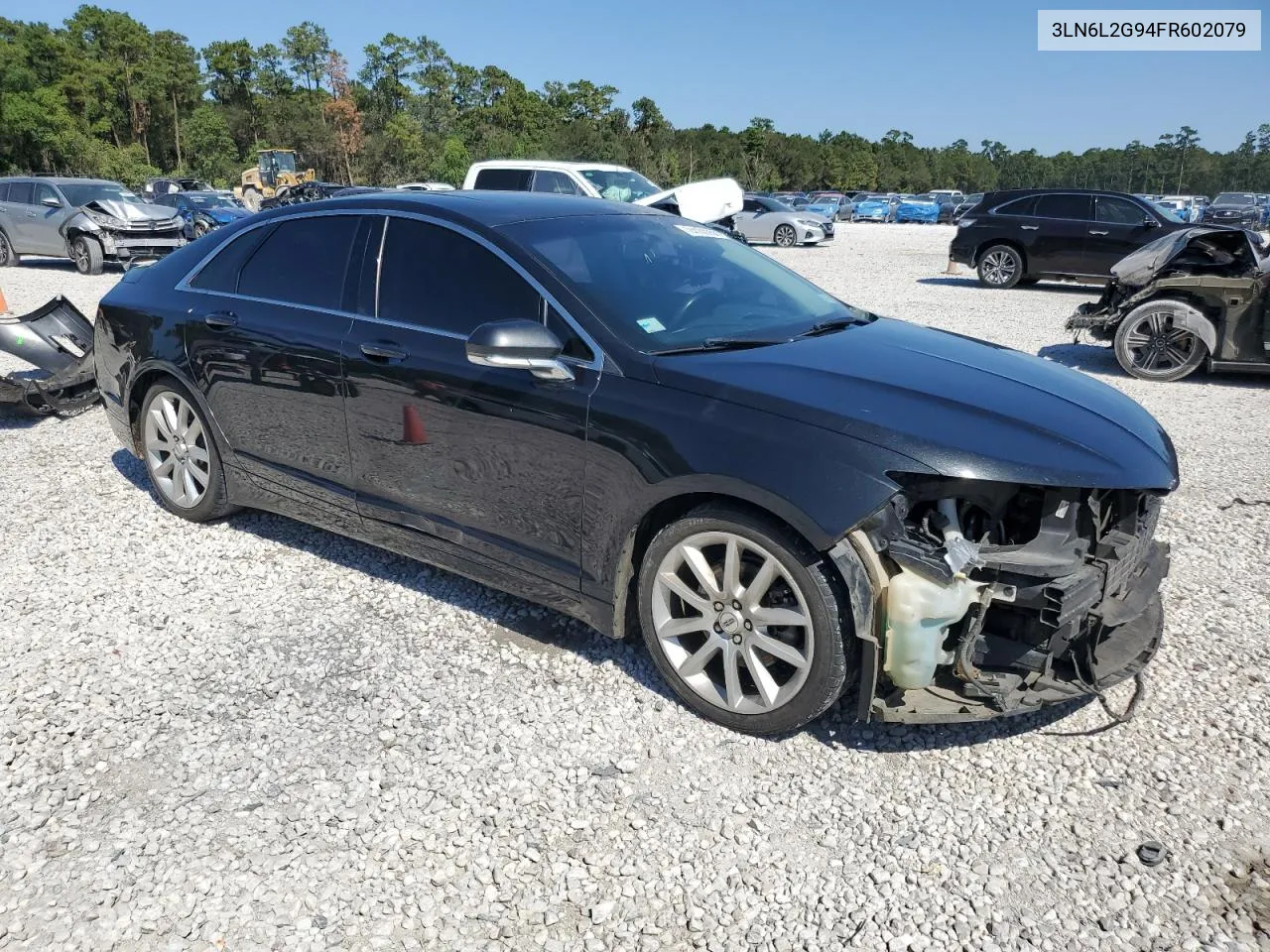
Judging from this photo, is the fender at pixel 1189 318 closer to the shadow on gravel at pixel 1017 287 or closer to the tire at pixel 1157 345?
the tire at pixel 1157 345

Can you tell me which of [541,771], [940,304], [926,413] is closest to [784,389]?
[926,413]

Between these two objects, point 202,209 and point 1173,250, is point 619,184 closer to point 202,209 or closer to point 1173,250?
point 1173,250

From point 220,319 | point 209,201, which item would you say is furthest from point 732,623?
point 209,201

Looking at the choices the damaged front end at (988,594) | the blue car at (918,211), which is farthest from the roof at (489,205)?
the blue car at (918,211)

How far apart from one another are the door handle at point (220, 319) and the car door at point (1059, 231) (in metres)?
14.3

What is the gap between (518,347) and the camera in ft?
10.3

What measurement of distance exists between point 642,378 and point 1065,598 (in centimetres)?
150

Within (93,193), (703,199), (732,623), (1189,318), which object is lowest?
(732,623)

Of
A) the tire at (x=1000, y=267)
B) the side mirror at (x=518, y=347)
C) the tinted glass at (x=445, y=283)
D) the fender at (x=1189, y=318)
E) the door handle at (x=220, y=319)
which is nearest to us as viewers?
the side mirror at (x=518, y=347)

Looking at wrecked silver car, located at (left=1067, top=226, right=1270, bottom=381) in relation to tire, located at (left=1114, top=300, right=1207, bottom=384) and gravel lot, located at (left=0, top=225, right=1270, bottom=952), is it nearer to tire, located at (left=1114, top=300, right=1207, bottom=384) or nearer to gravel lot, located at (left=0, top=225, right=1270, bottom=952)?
tire, located at (left=1114, top=300, right=1207, bottom=384)

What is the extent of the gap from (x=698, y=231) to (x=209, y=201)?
89.9ft

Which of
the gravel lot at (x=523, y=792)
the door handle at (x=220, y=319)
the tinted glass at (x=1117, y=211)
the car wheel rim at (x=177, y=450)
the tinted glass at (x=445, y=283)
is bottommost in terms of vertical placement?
the gravel lot at (x=523, y=792)

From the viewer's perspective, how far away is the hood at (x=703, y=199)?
14914mm

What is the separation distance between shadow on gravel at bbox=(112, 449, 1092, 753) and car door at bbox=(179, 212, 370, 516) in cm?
50
